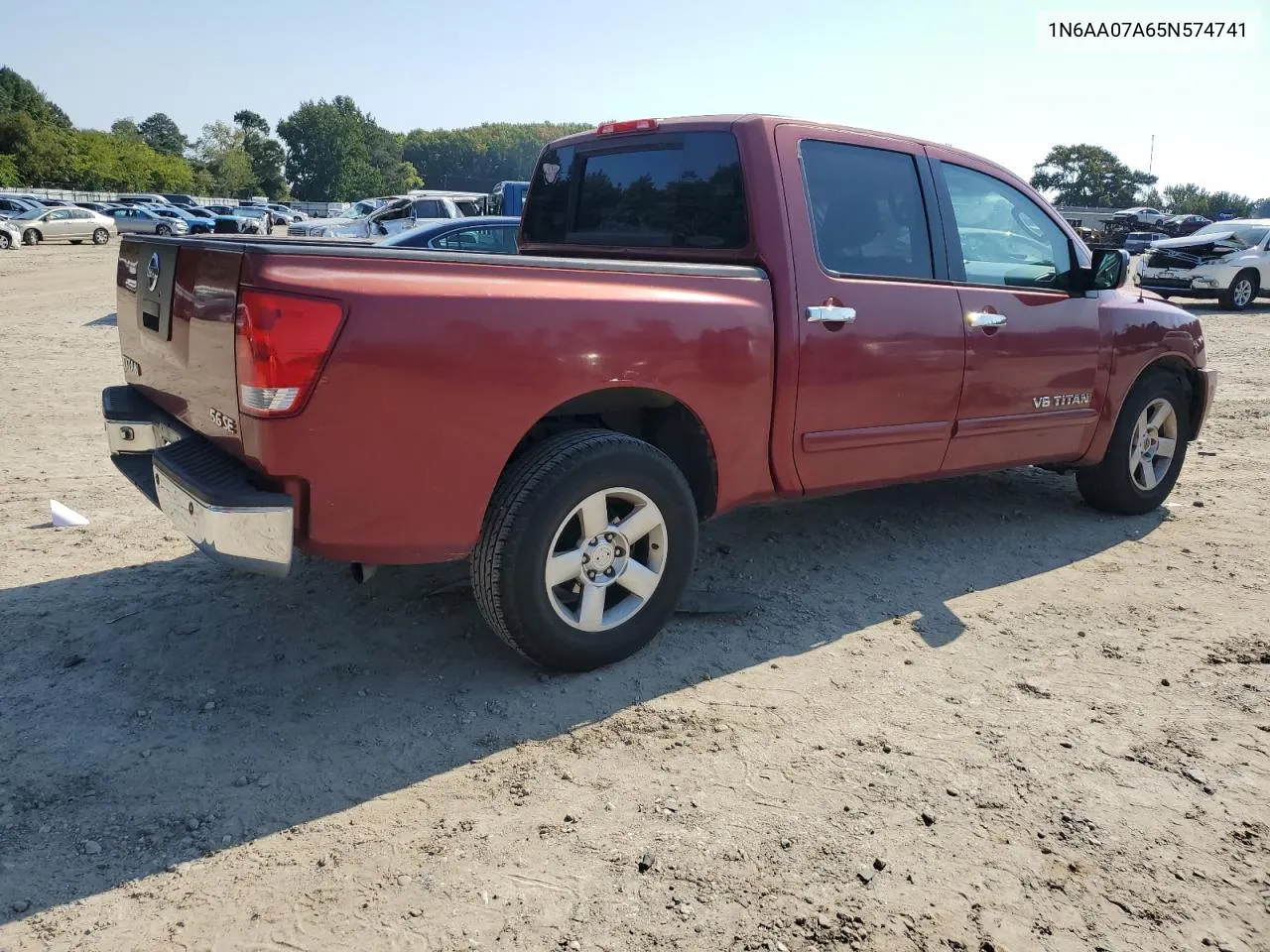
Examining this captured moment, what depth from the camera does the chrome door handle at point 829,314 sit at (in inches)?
151

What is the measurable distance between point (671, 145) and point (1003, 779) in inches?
111

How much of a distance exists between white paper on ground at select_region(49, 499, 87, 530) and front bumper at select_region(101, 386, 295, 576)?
1.92 metres

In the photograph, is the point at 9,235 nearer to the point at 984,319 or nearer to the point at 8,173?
the point at 984,319

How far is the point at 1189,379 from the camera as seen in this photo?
573 cm

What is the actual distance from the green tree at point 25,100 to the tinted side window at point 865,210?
89706 mm

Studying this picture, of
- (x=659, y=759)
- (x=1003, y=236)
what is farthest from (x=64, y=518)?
(x=1003, y=236)

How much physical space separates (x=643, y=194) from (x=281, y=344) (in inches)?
85.1

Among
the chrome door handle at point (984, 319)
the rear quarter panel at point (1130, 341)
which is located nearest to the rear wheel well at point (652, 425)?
the chrome door handle at point (984, 319)

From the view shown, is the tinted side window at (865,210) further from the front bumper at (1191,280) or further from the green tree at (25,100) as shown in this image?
the green tree at (25,100)

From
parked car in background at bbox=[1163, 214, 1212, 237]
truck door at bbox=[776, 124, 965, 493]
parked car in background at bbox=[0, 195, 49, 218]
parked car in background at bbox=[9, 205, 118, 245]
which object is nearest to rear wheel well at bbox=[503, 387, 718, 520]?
truck door at bbox=[776, 124, 965, 493]

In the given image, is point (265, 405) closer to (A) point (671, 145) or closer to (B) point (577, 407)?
(B) point (577, 407)

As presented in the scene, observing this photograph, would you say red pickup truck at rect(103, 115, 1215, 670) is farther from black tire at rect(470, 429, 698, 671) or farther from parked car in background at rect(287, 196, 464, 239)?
parked car in background at rect(287, 196, 464, 239)

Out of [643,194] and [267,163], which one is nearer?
[643,194]

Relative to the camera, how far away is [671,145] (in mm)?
4191
